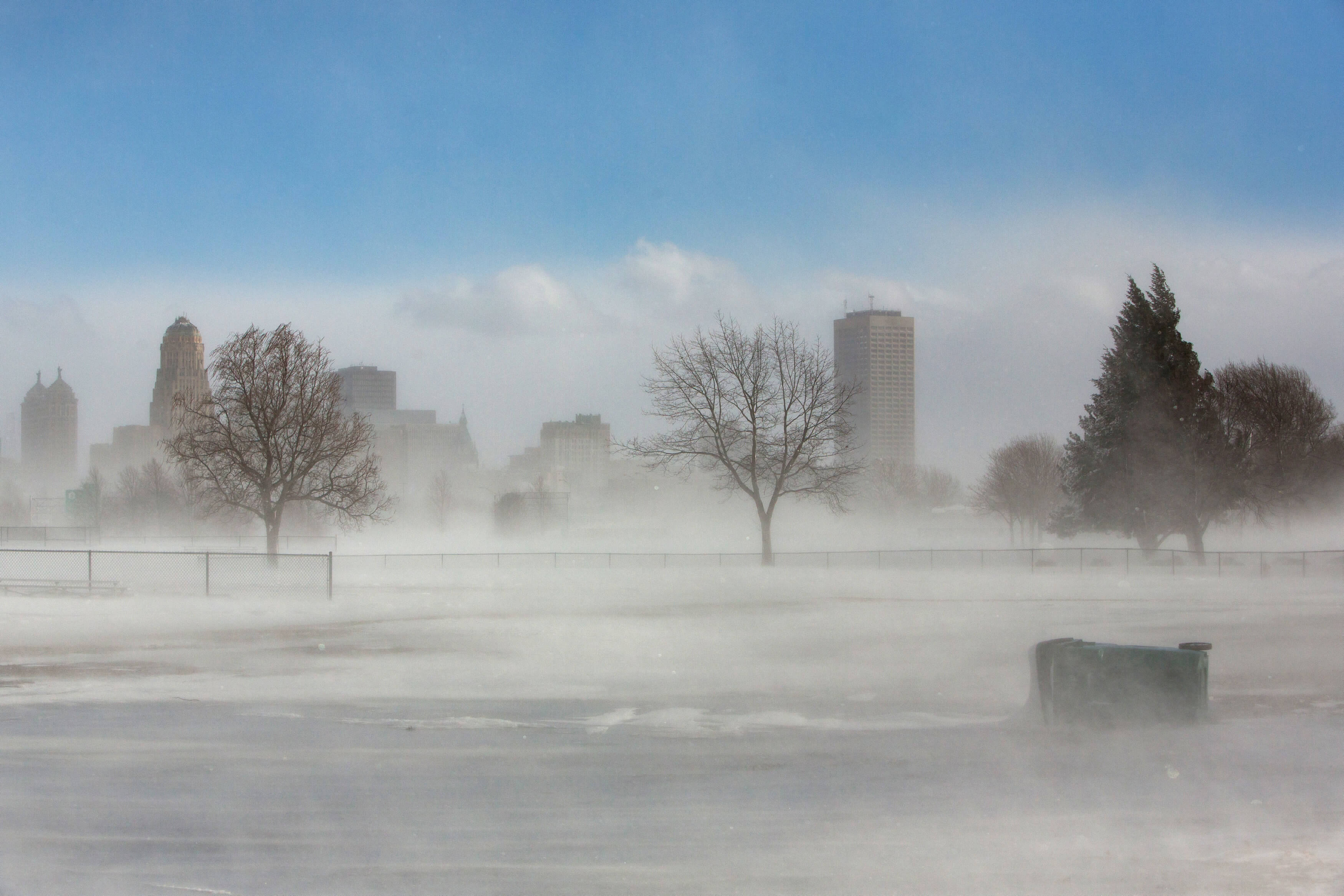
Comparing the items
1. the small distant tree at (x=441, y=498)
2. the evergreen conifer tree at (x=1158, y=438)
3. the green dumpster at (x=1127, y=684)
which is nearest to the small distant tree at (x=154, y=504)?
the small distant tree at (x=441, y=498)

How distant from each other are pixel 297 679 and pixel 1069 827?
1000 centimetres

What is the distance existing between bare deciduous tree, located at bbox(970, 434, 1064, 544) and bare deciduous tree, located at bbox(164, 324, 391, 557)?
52292mm

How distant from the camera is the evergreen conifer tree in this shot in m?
47.2

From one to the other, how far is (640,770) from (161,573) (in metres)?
30.5

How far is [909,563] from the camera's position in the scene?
43.8m

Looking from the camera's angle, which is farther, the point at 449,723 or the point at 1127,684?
the point at 449,723

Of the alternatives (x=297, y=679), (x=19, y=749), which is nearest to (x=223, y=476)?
(x=297, y=679)

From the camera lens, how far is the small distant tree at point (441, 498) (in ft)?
381

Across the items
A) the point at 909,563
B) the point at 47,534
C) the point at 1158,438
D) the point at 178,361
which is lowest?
the point at 909,563

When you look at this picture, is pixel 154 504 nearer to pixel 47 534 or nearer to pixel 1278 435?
pixel 47 534

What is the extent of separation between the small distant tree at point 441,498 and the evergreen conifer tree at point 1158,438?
73511 millimetres

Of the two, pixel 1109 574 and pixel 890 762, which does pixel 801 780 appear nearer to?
pixel 890 762

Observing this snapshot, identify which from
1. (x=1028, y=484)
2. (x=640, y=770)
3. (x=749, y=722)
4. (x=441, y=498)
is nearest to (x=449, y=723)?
(x=640, y=770)

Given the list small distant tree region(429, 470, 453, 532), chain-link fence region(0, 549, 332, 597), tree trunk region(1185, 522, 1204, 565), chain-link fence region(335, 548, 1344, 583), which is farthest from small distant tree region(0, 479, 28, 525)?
tree trunk region(1185, 522, 1204, 565)
